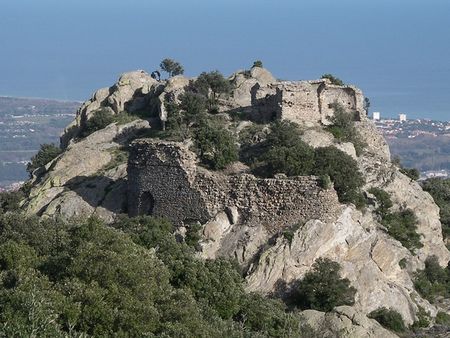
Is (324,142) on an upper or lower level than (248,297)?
upper

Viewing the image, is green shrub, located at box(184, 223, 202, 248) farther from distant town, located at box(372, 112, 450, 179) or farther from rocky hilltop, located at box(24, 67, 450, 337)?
distant town, located at box(372, 112, 450, 179)

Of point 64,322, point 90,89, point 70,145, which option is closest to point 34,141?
point 90,89

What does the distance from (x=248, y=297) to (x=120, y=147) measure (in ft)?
45.4

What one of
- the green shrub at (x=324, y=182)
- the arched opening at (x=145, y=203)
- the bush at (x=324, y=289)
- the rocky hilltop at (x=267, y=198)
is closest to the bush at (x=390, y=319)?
the rocky hilltop at (x=267, y=198)

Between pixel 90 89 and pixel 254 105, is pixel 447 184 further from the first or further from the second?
pixel 90 89

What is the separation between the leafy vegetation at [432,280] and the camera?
27.5m

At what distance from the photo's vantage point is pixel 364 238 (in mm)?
26109

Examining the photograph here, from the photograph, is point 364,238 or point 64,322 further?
point 364,238

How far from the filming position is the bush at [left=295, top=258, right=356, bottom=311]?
77.6 feet

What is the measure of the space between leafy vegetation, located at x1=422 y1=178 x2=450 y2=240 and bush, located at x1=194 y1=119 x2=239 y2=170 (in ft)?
25.3

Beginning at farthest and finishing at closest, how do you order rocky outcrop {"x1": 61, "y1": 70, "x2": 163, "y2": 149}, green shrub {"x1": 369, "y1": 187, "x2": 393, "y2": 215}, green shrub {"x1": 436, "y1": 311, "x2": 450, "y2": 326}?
rocky outcrop {"x1": 61, "y1": 70, "x2": 163, "y2": 149} < green shrub {"x1": 369, "y1": 187, "x2": 393, "y2": 215} < green shrub {"x1": 436, "y1": 311, "x2": 450, "y2": 326}

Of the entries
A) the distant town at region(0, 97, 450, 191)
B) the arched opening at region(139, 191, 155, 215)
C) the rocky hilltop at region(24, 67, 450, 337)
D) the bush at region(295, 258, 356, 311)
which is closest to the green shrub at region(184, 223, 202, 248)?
the rocky hilltop at region(24, 67, 450, 337)

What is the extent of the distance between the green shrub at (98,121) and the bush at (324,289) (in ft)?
47.1

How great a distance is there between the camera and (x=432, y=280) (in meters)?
28.3
